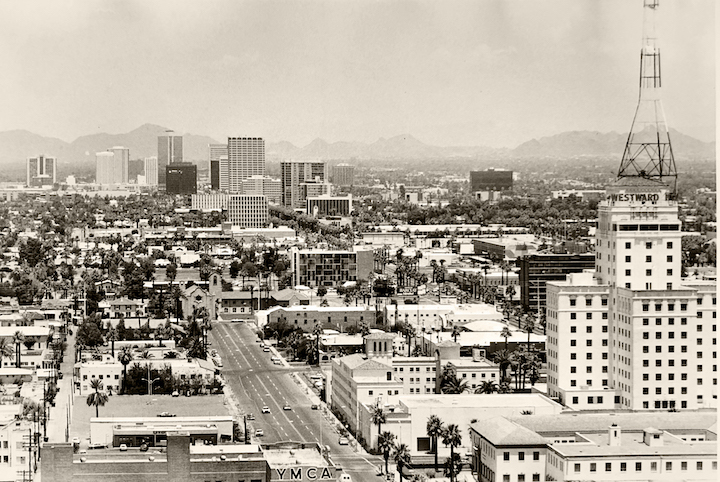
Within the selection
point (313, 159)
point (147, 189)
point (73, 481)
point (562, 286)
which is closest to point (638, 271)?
point (562, 286)

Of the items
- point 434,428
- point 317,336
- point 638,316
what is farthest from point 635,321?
point 317,336

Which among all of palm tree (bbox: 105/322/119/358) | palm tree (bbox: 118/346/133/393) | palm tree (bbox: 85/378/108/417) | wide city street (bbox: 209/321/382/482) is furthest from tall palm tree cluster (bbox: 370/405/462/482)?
palm tree (bbox: 105/322/119/358)

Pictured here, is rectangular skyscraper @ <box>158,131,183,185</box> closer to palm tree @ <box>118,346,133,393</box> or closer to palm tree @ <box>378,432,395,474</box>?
palm tree @ <box>118,346,133,393</box>

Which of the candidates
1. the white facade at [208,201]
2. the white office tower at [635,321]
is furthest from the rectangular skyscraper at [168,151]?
the white office tower at [635,321]

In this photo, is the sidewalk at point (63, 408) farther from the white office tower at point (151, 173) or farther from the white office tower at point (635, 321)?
the white office tower at point (151, 173)

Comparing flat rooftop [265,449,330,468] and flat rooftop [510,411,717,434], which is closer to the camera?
flat rooftop [265,449,330,468]

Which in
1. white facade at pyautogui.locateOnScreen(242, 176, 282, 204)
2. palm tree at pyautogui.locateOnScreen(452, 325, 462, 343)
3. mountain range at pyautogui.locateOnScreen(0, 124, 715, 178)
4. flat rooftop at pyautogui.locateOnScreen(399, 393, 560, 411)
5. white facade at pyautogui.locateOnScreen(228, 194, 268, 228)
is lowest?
palm tree at pyautogui.locateOnScreen(452, 325, 462, 343)

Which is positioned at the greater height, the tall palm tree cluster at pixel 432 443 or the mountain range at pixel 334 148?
the mountain range at pixel 334 148
